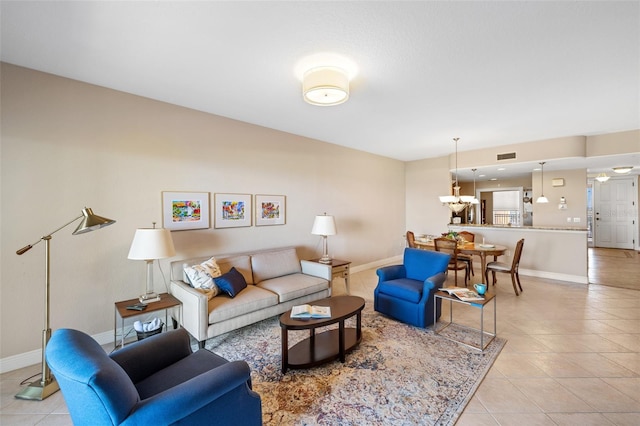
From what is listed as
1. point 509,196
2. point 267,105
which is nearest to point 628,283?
point 509,196

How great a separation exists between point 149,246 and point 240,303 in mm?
1071

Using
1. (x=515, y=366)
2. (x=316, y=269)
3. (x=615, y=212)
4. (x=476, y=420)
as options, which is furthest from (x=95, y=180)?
(x=615, y=212)

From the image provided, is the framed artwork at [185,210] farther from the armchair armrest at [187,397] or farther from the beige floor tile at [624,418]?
Answer: the beige floor tile at [624,418]

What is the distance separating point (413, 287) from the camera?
326cm

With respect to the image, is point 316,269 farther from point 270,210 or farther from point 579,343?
point 579,343

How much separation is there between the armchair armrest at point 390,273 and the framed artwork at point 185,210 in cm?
245

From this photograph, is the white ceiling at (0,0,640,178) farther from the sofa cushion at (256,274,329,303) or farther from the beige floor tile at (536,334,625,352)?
the beige floor tile at (536,334,625,352)

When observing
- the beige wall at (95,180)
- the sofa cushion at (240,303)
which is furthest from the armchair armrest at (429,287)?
the beige wall at (95,180)

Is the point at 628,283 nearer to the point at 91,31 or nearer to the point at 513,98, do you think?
the point at 513,98

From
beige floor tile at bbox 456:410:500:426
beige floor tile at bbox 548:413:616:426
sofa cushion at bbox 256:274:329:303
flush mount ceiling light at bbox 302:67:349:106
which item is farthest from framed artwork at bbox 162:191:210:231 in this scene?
beige floor tile at bbox 548:413:616:426

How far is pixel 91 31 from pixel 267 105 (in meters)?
1.71

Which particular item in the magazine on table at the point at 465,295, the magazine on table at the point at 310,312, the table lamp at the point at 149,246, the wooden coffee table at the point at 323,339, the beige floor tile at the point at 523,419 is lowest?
the beige floor tile at the point at 523,419

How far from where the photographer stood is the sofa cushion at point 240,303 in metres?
2.69

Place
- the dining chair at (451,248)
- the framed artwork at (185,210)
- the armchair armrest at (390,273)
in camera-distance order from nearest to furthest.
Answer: the framed artwork at (185,210)
the armchair armrest at (390,273)
the dining chair at (451,248)
